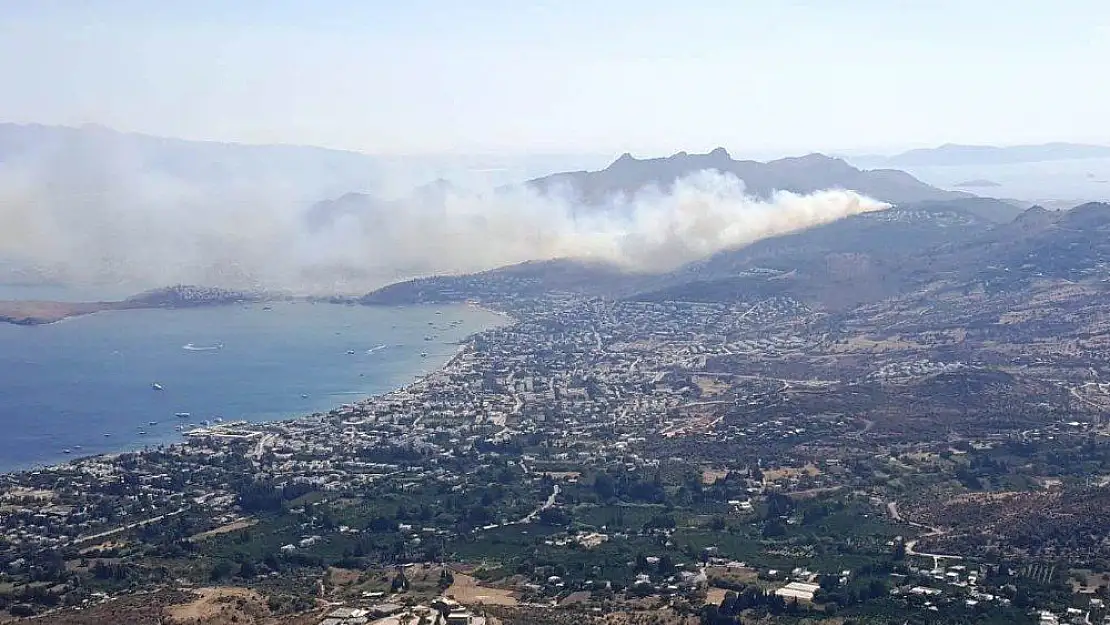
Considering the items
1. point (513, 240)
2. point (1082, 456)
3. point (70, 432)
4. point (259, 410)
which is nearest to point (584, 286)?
point (513, 240)

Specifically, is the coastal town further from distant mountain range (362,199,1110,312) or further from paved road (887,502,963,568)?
distant mountain range (362,199,1110,312)

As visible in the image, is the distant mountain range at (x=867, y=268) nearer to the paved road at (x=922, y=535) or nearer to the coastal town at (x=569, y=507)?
the coastal town at (x=569, y=507)

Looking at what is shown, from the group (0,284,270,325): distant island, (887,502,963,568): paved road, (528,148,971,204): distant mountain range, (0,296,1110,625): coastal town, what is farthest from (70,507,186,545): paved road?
(528,148,971,204): distant mountain range

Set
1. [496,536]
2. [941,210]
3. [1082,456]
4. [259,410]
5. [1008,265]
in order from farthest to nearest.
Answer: [941,210] → [1008,265] → [259,410] → [1082,456] → [496,536]

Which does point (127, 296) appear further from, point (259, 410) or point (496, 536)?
point (496, 536)

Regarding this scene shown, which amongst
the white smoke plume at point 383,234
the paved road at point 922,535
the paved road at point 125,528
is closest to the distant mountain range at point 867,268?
the white smoke plume at point 383,234

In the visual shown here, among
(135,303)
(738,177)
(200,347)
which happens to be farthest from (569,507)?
(738,177)
